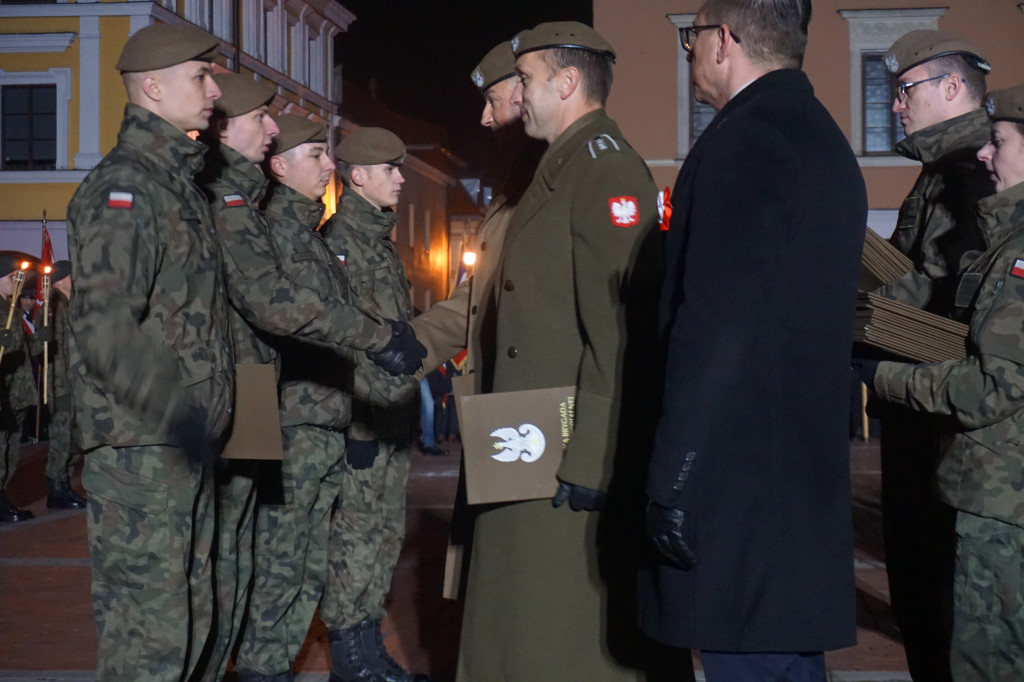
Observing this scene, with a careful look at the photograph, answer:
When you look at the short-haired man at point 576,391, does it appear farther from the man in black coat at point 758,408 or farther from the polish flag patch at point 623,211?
the man in black coat at point 758,408

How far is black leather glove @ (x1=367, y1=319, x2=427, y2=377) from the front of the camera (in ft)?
14.1

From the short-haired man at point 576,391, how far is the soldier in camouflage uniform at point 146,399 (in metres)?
0.97

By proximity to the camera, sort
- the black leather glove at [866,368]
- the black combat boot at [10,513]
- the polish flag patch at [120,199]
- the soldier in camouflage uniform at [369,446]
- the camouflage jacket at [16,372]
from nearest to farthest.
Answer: the polish flag patch at [120,199] < the black leather glove at [866,368] < the soldier in camouflage uniform at [369,446] < the black combat boot at [10,513] < the camouflage jacket at [16,372]

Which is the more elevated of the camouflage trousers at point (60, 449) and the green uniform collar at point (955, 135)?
the green uniform collar at point (955, 135)

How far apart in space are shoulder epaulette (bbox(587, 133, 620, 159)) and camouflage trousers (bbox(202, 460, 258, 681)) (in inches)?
70.7

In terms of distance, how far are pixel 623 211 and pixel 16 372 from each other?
339 inches

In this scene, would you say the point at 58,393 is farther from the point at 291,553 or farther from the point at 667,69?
the point at 667,69

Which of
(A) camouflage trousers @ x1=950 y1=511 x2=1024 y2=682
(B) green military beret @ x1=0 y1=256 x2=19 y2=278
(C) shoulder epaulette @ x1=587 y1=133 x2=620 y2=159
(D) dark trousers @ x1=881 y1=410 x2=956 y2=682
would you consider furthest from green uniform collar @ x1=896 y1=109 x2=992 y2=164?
(B) green military beret @ x1=0 y1=256 x2=19 y2=278

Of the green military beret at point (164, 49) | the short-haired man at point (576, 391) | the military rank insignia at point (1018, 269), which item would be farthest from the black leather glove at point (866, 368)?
the green military beret at point (164, 49)

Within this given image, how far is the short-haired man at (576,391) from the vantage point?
308 cm

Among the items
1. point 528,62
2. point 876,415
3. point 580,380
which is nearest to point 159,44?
point 528,62

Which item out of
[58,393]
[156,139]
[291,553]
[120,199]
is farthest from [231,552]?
[58,393]

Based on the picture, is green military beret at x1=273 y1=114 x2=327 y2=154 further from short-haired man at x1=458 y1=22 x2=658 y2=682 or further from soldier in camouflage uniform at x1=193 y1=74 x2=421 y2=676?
short-haired man at x1=458 y1=22 x2=658 y2=682

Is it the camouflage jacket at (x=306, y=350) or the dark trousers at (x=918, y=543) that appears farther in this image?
the camouflage jacket at (x=306, y=350)
